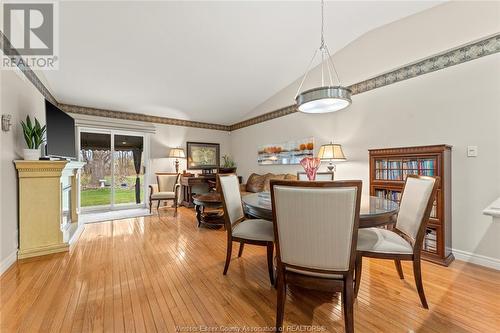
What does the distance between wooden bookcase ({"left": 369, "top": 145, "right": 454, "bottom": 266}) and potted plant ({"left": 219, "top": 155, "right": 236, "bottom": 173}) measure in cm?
406

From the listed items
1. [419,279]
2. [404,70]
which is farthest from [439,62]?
[419,279]

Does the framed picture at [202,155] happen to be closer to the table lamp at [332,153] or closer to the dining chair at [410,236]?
the table lamp at [332,153]

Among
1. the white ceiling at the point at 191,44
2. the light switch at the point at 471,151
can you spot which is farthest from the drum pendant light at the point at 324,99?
the light switch at the point at 471,151

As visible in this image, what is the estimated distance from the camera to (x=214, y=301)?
168 cm

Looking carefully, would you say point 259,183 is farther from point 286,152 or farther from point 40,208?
point 40,208

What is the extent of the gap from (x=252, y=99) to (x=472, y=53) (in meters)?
3.67

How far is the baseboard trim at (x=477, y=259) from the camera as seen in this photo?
2191 millimetres

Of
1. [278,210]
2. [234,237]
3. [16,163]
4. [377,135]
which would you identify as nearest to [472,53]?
[377,135]

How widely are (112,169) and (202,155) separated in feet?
7.33

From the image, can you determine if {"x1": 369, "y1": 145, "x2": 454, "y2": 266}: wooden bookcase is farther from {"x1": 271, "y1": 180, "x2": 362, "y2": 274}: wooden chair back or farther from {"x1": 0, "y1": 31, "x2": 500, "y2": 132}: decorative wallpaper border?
{"x1": 271, "y1": 180, "x2": 362, "y2": 274}: wooden chair back

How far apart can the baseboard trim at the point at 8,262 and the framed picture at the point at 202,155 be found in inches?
153

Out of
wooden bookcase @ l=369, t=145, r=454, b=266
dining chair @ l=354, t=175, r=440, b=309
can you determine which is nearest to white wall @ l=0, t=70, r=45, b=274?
dining chair @ l=354, t=175, r=440, b=309

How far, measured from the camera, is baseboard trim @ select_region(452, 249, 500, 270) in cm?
219

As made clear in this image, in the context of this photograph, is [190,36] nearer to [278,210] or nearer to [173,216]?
[278,210]
